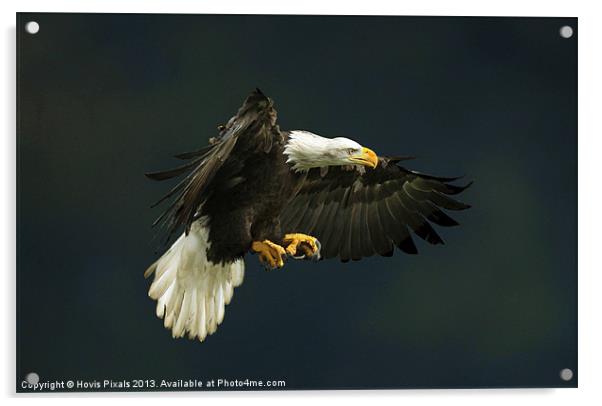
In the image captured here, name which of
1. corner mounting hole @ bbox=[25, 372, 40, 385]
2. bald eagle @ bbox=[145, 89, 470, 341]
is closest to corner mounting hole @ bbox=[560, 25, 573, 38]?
bald eagle @ bbox=[145, 89, 470, 341]

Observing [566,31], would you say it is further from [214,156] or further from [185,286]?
[185,286]

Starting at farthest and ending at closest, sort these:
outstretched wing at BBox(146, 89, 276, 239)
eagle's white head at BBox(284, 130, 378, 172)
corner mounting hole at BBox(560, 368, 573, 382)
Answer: corner mounting hole at BBox(560, 368, 573, 382)
eagle's white head at BBox(284, 130, 378, 172)
outstretched wing at BBox(146, 89, 276, 239)

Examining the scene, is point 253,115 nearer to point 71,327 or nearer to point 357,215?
point 357,215

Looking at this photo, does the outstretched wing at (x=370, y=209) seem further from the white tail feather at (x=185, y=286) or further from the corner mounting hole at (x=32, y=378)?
the corner mounting hole at (x=32, y=378)

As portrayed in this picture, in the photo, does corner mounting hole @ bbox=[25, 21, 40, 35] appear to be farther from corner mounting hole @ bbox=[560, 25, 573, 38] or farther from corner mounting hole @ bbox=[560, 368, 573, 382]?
corner mounting hole @ bbox=[560, 368, 573, 382]

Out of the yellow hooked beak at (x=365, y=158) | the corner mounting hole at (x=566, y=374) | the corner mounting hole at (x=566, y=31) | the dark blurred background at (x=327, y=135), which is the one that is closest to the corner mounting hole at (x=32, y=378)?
the dark blurred background at (x=327, y=135)

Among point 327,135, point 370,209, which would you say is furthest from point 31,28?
point 370,209
